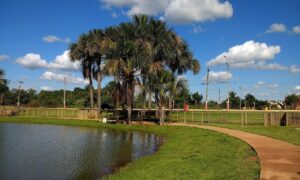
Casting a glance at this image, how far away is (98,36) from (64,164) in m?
34.2

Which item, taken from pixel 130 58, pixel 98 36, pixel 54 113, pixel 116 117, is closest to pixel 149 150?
pixel 130 58

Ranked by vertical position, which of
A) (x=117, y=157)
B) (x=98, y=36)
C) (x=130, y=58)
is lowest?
(x=117, y=157)

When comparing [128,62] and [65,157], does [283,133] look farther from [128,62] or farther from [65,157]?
[128,62]

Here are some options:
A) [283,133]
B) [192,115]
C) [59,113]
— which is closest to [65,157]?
[283,133]

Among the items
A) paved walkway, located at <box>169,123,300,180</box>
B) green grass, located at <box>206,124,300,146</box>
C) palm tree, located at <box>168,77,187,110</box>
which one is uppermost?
palm tree, located at <box>168,77,187,110</box>

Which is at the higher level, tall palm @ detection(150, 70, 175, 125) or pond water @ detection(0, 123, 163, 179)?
tall palm @ detection(150, 70, 175, 125)

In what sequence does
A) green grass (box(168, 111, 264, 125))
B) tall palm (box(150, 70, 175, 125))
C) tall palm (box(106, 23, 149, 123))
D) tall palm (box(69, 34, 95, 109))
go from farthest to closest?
tall palm (box(69, 34, 95, 109)) → green grass (box(168, 111, 264, 125)) → tall palm (box(106, 23, 149, 123)) → tall palm (box(150, 70, 175, 125))

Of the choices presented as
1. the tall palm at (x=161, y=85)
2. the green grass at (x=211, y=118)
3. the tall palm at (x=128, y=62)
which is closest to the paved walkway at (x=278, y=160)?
the green grass at (x=211, y=118)

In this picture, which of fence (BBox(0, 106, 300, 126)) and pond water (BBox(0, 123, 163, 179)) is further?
fence (BBox(0, 106, 300, 126))

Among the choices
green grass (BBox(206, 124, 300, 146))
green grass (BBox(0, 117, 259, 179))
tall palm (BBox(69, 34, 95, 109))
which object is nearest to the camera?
green grass (BBox(0, 117, 259, 179))

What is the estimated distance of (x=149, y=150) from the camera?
19.9 m

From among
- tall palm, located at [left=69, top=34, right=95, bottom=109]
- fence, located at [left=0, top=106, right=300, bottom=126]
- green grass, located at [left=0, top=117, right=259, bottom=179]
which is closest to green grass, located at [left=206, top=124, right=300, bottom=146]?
green grass, located at [left=0, top=117, right=259, bottom=179]

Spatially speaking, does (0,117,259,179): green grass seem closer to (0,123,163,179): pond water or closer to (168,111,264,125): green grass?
(0,123,163,179): pond water

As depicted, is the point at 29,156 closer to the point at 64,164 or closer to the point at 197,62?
the point at 64,164
